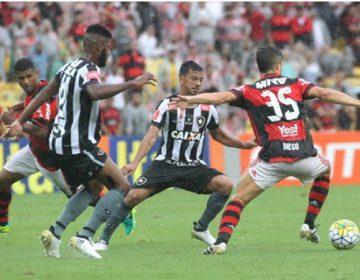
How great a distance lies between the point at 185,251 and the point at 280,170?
134cm

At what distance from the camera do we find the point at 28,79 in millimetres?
11547

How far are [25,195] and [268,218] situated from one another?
6102mm

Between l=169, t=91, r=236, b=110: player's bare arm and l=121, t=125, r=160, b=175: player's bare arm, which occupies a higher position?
l=169, t=91, r=236, b=110: player's bare arm

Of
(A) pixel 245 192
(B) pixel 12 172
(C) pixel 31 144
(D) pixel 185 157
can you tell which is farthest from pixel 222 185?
(B) pixel 12 172

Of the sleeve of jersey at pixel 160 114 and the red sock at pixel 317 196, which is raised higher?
the sleeve of jersey at pixel 160 114

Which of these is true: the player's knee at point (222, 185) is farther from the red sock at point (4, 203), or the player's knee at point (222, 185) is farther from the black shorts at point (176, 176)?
the red sock at point (4, 203)

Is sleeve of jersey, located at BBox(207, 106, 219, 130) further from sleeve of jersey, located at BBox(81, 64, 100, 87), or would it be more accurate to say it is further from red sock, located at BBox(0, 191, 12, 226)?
red sock, located at BBox(0, 191, 12, 226)

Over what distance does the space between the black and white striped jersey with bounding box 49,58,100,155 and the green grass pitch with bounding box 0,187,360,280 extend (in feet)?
3.71

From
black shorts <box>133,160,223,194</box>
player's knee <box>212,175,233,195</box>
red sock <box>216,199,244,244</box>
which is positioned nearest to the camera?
red sock <box>216,199,244,244</box>

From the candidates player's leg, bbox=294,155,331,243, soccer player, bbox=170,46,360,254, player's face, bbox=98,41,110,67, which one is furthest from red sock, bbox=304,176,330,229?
player's face, bbox=98,41,110,67

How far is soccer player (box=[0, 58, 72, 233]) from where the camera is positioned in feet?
37.9

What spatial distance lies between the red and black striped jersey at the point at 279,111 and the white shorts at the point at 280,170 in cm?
6

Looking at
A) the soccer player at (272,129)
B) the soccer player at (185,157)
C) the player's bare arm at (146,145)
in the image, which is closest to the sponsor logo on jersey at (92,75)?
the player's bare arm at (146,145)

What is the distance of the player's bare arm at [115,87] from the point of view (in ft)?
29.5
